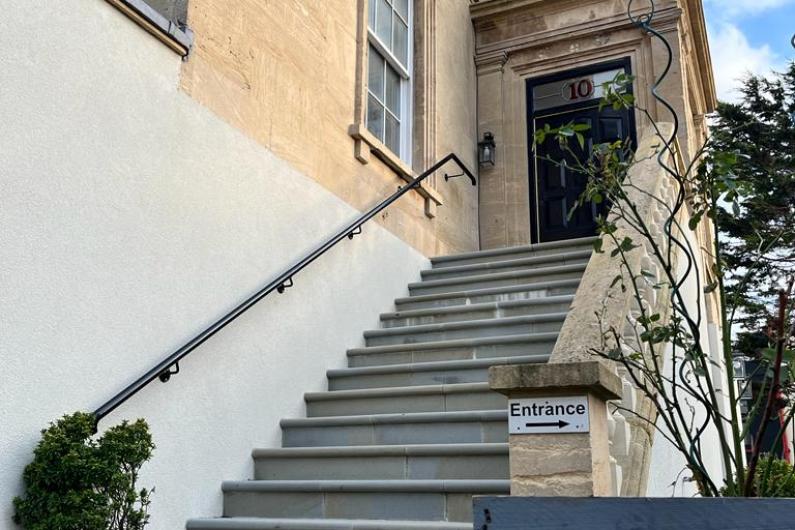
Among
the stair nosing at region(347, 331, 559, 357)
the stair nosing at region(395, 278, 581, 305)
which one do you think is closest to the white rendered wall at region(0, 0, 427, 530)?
the stair nosing at region(347, 331, 559, 357)

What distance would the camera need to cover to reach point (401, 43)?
8.27 metres

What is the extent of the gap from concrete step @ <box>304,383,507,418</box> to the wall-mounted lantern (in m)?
5.01

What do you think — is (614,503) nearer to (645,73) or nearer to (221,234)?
(221,234)

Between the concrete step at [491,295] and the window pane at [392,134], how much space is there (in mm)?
1796

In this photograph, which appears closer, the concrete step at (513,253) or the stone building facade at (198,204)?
the stone building facade at (198,204)

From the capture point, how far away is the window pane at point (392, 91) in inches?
312

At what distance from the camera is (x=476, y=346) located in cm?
546

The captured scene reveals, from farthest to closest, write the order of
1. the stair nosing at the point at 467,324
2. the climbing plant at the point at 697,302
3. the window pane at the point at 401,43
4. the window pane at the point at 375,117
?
the window pane at the point at 401,43 → the window pane at the point at 375,117 → the stair nosing at the point at 467,324 → the climbing plant at the point at 697,302

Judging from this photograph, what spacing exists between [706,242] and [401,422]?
9.29m

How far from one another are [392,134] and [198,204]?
369 centimetres

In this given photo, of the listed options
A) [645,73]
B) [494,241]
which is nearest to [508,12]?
[645,73]

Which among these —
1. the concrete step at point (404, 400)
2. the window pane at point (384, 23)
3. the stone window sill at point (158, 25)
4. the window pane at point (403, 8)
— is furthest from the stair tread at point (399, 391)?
the window pane at point (403, 8)

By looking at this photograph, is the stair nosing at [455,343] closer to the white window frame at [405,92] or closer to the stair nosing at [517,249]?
the stair nosing at [517,249]

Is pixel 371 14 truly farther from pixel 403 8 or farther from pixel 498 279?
pixel 498 279
